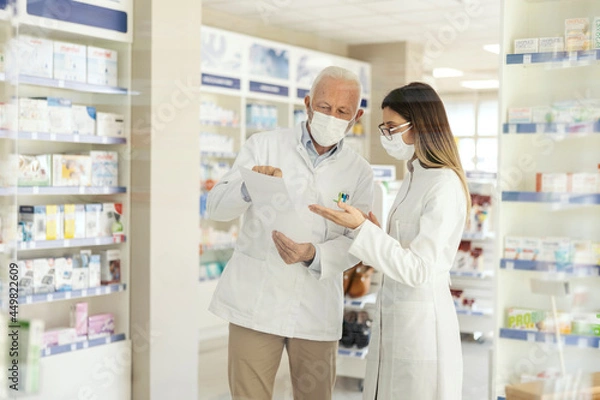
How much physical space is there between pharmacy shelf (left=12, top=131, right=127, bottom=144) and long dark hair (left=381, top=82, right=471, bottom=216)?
1.46m

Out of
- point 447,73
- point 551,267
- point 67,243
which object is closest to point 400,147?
point 447,73

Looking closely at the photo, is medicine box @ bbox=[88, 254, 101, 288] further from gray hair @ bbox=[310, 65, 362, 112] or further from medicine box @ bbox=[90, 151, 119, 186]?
gray hair @ bbox=[310, 65, 362, 112]

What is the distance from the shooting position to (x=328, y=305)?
1970 mm

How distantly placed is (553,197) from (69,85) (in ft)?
5.83

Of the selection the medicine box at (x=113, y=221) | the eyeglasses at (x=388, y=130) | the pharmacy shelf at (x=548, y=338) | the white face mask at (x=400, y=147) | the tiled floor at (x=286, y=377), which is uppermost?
the eyeglasses at (x=388, y=130)

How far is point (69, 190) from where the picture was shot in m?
2.82

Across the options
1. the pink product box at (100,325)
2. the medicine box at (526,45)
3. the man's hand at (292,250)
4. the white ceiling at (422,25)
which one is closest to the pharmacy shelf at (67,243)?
the pink product box at (100,325)

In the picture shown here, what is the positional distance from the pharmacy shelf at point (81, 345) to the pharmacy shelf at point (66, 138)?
0.80 meters

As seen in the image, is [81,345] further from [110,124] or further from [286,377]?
[286,377]

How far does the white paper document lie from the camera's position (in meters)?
1.65

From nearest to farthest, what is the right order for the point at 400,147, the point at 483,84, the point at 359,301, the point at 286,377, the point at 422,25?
1. the point at 400,147
2. the point at 286,377
3. the point at 483,84
4. the point at 422,25
5. the point at 359,301

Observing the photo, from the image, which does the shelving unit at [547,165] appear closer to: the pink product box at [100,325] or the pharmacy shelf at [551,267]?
the pharmacy shelf at [551,267]

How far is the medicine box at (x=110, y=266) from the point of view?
3.12 metres

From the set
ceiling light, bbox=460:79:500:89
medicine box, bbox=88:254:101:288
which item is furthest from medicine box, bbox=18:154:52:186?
ceiling light, bbox=460:79:500:89
